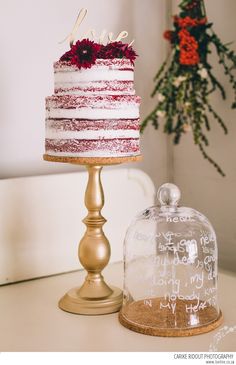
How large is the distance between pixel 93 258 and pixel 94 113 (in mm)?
337

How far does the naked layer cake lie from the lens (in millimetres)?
1287

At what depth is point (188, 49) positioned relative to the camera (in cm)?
177

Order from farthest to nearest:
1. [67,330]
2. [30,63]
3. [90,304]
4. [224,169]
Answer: [224,169] < [30,63] < [90,304] < [67,330]

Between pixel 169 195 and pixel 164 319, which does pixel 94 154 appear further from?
pixel 164 319

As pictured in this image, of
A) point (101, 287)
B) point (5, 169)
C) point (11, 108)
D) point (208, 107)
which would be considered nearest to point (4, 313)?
point (101, 287)

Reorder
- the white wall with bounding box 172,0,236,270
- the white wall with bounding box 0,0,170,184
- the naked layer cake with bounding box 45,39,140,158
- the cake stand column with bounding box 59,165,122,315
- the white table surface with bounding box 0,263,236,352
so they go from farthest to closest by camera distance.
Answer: the white wall with bounding box 172,0,236,270 → the white wall with bounding box 0,0,170,184 → the cake stand column with bounding box 59,165,122,315 → the naked layer cake with bounding box 45,39,140,158 → the white table surface with bounding box 0,263,236,352

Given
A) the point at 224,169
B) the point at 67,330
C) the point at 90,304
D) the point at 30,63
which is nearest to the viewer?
the point at 67,330

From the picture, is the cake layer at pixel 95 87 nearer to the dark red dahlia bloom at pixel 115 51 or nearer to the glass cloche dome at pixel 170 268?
the dark red dahlia bloom at pixel 115 51

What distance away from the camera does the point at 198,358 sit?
112cm

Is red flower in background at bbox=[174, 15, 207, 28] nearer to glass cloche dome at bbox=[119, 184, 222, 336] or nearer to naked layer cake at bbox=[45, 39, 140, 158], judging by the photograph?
naked layer cake at bbox=[45, 39, 140, 158]

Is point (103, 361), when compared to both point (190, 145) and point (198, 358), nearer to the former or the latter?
point (198, 358)

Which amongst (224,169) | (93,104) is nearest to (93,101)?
(93,104)

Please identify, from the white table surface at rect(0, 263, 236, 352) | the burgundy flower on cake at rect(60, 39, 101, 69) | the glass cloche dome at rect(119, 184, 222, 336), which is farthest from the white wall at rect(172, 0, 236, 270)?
the burgundy flower on cake at rect(60, 39, 101, 69)

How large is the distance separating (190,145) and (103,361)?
1.02m
